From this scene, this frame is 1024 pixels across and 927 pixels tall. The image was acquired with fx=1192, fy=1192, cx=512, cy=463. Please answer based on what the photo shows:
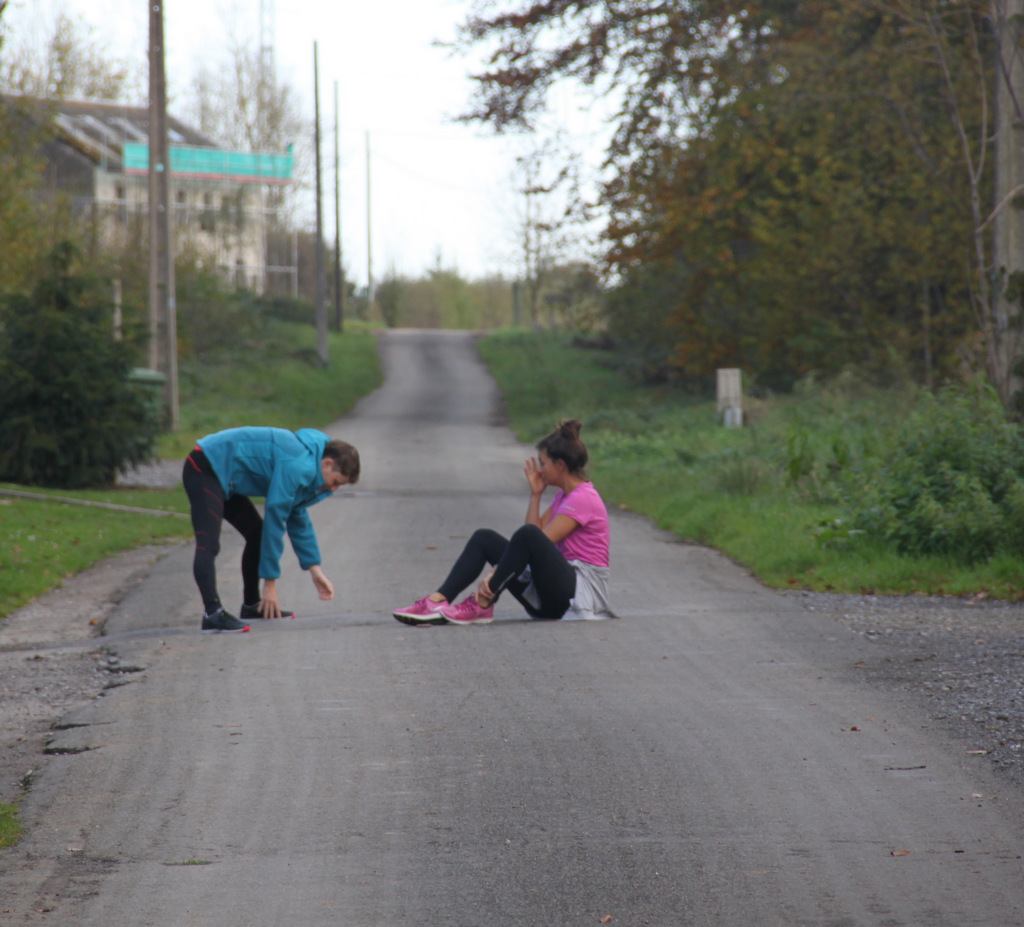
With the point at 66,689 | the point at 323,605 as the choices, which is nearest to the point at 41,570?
the point at 323,605

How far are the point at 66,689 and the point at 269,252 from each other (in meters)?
54.8

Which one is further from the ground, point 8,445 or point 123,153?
point 123,153

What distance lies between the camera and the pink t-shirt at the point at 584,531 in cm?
780

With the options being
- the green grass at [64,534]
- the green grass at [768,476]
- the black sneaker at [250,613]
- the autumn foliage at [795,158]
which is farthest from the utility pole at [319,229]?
the black sneaker at [250,613]

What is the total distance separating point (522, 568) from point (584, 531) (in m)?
0.57

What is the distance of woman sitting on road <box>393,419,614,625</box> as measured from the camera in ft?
25.1

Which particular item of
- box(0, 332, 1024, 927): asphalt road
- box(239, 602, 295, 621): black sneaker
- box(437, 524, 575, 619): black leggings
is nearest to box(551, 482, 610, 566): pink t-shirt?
box(437, 524, 575, 619): black leggings

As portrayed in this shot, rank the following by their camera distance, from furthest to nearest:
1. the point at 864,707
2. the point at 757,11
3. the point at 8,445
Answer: the point at 757,11, the point at 8,445, the point at 864,707

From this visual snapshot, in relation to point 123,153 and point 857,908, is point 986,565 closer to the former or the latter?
point 857,908

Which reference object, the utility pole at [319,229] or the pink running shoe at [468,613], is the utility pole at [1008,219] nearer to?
the pink running shoe at [468,613]

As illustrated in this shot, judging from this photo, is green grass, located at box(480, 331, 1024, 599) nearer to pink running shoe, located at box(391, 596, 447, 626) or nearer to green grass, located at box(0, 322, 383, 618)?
pink running shoe, located at box(391, 596, 447, 626)

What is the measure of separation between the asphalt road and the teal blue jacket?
0.63m

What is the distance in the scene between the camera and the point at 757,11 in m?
24.5

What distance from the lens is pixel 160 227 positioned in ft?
73.7
